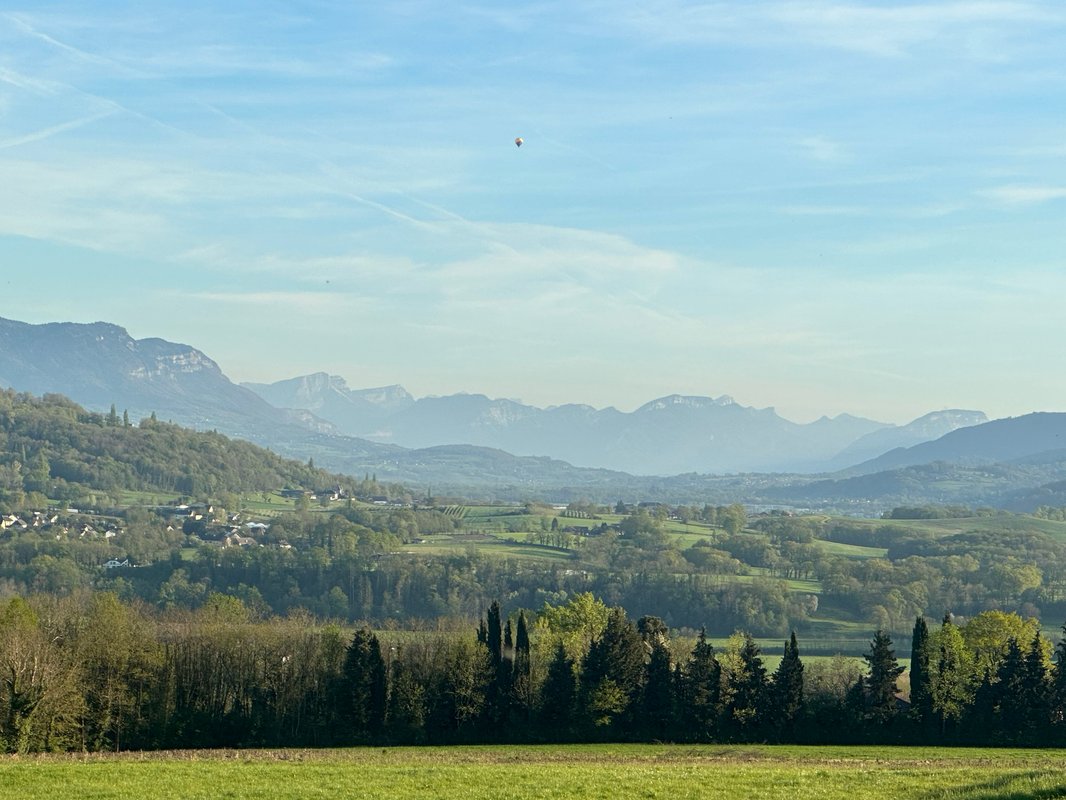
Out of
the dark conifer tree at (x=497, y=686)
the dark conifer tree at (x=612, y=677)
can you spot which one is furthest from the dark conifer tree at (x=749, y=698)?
the dark conifer tree at (x=497, y=686)

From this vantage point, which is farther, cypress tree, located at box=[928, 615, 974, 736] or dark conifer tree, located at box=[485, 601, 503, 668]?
dark conifer tree, located at box=[485, 601, 503, 668]

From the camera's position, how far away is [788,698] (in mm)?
70875

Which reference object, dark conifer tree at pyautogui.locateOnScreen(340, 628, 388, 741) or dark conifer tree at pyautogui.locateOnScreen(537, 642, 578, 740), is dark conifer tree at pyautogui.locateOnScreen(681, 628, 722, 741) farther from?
dark conifer tree at pyautogui.locateOnScreen(340, 628, 388, 741)

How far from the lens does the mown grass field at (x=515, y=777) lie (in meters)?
35.7

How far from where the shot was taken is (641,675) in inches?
2901

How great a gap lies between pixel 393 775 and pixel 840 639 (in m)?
125

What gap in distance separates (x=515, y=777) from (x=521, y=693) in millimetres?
34451

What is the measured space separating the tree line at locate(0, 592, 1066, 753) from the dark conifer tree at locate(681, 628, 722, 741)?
0.29ft


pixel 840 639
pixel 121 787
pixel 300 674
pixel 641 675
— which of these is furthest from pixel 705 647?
pixel 840 639

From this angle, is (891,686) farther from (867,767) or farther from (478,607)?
(478,607)

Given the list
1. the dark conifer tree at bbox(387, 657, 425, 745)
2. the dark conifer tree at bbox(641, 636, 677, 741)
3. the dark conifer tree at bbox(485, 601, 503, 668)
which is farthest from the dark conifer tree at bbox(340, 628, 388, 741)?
the dark conifer tree at bbox(641, 636, 677, 741)

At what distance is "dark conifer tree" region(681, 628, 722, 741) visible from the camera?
230 feet

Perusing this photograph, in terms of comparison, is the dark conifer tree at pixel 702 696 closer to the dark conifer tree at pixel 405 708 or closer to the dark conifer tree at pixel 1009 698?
the dark conifer tree at pixel 405 708

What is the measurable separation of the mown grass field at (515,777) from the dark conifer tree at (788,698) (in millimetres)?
17264
